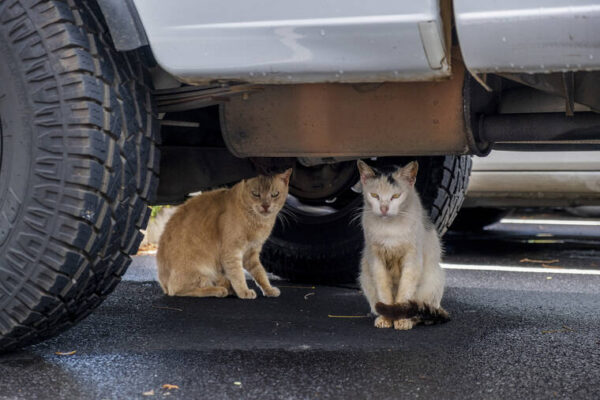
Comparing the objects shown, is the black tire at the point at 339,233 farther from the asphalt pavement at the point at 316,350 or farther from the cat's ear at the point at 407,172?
the cat's ear at the point at 407,172

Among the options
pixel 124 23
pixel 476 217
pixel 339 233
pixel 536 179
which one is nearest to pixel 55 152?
pixel 124 23

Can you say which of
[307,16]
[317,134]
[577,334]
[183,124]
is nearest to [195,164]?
[183,124]

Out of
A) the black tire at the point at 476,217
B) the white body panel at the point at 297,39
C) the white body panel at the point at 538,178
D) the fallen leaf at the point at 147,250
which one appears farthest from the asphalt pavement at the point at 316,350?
the black tire at the point at 476,217

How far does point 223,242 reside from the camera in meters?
4.11

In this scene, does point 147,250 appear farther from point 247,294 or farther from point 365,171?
point 365,171

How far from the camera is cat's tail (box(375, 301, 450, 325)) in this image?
302 centimetres

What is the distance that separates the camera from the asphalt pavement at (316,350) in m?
2.18

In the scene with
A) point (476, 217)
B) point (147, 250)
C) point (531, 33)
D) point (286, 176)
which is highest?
point (531, 33)

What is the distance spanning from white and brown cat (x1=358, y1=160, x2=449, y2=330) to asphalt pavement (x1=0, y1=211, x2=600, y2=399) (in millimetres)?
150

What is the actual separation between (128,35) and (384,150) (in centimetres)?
87

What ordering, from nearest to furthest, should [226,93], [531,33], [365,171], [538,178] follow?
[531,33]
[226,93]
[365,171]
[538,178]

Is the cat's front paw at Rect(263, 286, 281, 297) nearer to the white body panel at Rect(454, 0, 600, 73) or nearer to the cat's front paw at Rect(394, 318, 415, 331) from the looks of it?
the cat's front paw at Rect(394, 318, 415, 331)

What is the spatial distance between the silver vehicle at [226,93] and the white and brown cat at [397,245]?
687mm

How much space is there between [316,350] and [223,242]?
1.57 metres
